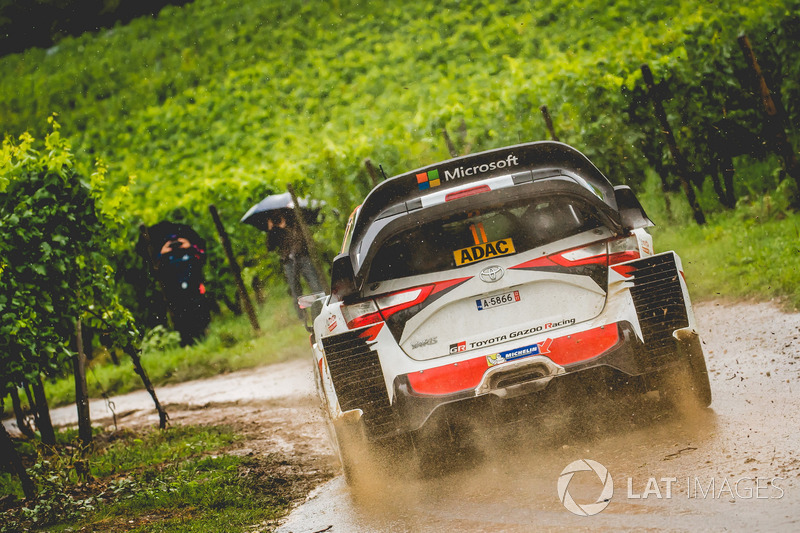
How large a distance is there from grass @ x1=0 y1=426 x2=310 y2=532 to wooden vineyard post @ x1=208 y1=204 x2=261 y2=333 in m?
6.35

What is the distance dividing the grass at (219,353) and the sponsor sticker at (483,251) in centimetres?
809

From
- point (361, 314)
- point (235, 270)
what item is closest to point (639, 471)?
point (361, 314)

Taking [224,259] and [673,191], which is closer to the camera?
[673,191]

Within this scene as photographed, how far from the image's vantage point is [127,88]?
97.3ft

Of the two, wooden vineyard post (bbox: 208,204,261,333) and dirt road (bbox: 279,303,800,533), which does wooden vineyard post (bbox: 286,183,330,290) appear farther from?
dirt road (bbox: 279,303,800,533)

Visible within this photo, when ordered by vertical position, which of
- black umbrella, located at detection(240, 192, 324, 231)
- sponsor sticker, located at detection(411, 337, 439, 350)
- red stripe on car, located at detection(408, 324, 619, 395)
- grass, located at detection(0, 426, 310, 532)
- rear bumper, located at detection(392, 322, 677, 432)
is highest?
black umbrella, located at detection(240, 192, 324, 231)

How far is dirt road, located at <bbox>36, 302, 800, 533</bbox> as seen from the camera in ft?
13.2

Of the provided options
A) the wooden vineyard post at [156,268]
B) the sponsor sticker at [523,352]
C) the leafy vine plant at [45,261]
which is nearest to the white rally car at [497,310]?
the sponsor sticker at [523,352]

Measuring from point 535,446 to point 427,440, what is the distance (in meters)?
0.69

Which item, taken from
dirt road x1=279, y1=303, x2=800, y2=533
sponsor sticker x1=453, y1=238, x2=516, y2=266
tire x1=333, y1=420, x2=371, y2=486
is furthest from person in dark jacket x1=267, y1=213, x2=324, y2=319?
sponsor sticker x1=453, y1=238, x2=516, y2=266

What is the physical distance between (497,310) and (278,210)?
32.5 feet

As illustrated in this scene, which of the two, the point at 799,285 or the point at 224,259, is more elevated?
the point at 224,259

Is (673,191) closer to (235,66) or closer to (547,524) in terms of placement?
(547,524)

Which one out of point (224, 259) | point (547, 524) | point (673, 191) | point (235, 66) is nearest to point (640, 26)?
point (673, 191)
